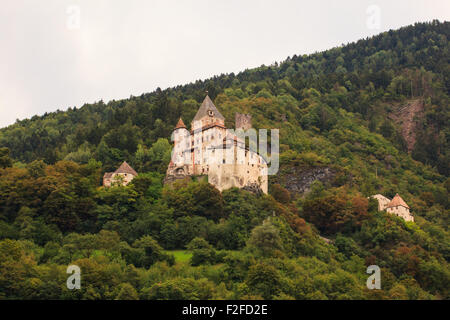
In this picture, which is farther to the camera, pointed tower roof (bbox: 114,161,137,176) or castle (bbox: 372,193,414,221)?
castle (bbox: 372,193,414,221)

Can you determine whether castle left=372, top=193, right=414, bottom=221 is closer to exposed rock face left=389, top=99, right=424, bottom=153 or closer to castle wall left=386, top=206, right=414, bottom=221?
castle wall left=386, top=206, right=414, bottom=221

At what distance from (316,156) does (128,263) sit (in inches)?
1684

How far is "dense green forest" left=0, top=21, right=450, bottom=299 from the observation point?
4738cm

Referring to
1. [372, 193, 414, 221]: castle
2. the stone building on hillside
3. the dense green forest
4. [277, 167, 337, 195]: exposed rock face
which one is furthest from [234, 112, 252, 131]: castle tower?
[372, 193, 414, 221]: castle

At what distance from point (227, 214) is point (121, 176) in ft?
53.8

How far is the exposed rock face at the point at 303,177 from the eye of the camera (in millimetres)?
79688

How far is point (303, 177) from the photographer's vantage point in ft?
268

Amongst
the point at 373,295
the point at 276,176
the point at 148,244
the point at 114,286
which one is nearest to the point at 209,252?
the point at 148,244

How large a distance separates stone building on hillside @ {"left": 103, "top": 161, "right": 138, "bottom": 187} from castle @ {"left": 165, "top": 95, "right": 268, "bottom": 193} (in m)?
5.09

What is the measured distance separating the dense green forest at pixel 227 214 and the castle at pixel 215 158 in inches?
88.6

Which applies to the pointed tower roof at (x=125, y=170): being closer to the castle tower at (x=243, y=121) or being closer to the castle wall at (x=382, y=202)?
the castle tower at (x=243, y=121)

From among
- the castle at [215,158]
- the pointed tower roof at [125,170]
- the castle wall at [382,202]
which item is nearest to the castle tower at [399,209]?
the castle wall at [382,202]

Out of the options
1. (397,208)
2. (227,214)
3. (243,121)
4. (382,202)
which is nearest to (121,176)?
(227,214)
